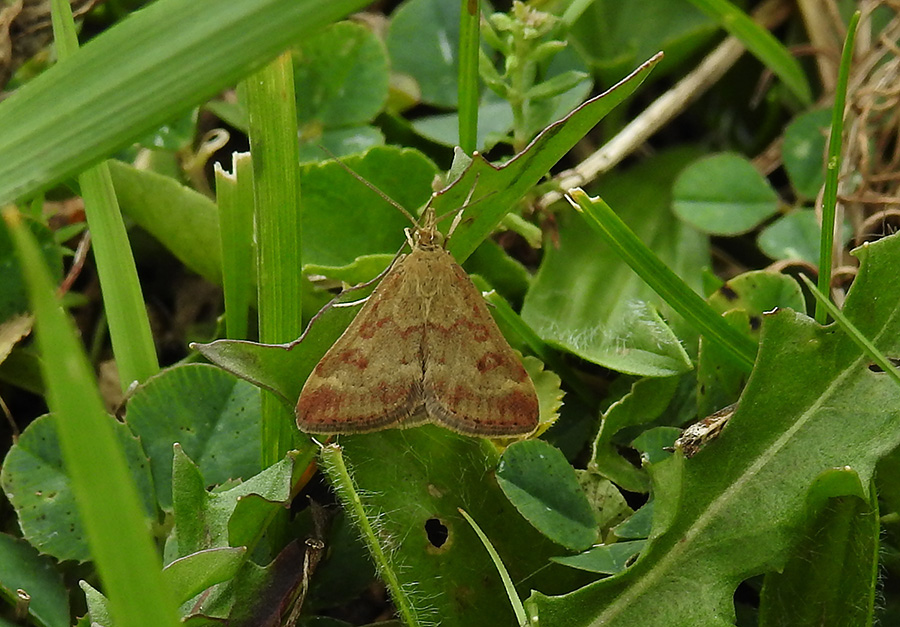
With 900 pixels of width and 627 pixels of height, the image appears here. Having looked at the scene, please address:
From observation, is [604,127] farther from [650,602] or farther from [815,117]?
[650,602]

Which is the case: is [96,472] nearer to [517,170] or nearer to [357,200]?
[517,170]

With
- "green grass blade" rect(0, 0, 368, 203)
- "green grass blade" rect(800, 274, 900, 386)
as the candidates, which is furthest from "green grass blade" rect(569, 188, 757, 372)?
"green grass blade" rect(0, 0, 368, 203)

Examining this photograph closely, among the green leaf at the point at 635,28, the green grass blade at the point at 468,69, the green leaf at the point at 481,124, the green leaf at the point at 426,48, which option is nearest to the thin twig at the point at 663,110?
the green leaf at the point at 635,28

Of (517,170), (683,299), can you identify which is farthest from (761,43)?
(517,170)

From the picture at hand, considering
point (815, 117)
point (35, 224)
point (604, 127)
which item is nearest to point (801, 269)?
point (815, 117)

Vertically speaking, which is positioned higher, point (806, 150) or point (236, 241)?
point (236, 241)

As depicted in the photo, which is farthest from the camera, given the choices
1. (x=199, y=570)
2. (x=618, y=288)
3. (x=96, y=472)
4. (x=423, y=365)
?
(x=618, y=288)
